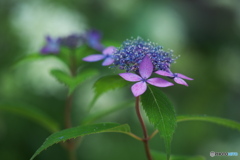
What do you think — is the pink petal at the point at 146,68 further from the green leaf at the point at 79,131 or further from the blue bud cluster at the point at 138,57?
the green leaf at the point at 79,131

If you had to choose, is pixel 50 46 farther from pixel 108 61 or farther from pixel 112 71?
pixel 112 71

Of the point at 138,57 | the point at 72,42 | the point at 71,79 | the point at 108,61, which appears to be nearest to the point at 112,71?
the point at 72,42

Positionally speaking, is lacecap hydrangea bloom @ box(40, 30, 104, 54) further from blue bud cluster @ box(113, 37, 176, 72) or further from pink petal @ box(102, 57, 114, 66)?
blue bud cluster @ box(113, 37, 176, 72)

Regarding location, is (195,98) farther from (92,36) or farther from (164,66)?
(164,66)

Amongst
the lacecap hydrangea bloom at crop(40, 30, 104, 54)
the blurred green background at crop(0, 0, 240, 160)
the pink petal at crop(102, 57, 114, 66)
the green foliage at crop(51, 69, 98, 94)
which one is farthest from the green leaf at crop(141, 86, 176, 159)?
the blurred green background at crop(0, 0, 240, 160)

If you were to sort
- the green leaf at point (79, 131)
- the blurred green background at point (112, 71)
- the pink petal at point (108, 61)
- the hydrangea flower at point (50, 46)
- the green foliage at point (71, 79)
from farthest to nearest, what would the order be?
the blurred green background at point (112, 71)
the hydrangea flower at point (50, 46)
the green foliage at point (71, 79)
the pink petal at point (108, 61)
the green leaf at point (79, 131)

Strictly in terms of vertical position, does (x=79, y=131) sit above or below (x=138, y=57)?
below

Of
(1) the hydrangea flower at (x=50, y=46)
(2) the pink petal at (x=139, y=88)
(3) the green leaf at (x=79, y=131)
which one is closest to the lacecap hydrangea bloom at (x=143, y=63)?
(2) the pink petal at (x=139, y=88)
